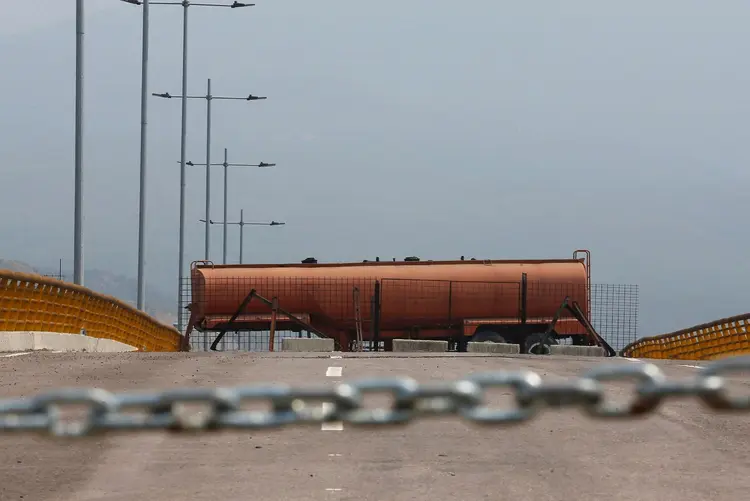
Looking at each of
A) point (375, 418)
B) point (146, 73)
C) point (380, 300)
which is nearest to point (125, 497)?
point (375, 418)

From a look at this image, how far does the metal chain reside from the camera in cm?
147

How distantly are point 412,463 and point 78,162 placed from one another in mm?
25985

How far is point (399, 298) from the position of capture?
1602 inches

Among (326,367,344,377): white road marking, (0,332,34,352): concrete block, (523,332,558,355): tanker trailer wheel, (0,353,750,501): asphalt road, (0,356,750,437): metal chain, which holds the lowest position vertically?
(523,332,558,355): tanker trailer wheel

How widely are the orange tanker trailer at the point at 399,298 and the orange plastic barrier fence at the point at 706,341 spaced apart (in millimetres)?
2882

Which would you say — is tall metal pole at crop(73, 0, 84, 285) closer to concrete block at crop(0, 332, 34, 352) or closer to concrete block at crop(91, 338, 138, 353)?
concrete block at crop(91, 338, 138, 353)

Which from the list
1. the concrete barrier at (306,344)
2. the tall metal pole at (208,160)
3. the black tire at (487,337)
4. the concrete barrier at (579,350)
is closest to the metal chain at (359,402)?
the concrete barrier at (306,344)

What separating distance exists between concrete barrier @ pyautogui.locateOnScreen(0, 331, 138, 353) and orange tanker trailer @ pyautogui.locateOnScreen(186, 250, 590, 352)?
6.79 metres

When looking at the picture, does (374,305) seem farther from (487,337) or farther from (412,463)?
(412,463)

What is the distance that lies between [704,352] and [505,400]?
23365mm

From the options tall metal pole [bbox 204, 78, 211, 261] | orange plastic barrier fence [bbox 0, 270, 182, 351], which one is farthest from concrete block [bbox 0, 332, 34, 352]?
tall metal pole [bbox 204, 78, 211, 261]

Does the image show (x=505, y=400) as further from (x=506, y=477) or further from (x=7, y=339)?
(x=7, y=339)

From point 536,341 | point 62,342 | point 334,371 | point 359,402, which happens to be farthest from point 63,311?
point 359,402

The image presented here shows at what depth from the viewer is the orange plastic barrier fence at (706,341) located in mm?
32250
